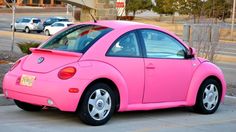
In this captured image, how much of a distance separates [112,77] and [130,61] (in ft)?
1.59

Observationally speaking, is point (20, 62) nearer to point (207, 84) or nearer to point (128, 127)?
point (128, 127)

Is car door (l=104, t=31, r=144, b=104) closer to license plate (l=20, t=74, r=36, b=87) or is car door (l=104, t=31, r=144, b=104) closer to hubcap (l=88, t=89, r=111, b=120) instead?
hubcap (l=88, t=89, r=111, b=120)

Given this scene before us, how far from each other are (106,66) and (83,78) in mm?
449

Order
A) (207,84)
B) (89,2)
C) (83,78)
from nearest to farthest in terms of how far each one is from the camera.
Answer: (83,78) < (207,84) < (89,2)

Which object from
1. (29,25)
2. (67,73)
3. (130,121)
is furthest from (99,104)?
(29,25)

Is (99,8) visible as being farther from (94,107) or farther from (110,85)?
(94,107)

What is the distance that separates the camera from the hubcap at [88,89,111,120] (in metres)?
7.39

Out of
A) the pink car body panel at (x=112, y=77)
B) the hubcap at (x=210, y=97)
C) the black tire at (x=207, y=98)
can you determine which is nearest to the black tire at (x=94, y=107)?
the pink car body panel at (x=112, y=77)

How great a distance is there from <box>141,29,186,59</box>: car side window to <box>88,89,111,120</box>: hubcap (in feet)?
3.52

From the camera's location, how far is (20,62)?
8023 millimetres

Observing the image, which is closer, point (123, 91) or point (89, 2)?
point (123, 91)

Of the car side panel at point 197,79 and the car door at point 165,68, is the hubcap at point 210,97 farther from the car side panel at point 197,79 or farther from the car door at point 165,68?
the car door at point 165,68

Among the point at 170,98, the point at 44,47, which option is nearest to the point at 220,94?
the point at 170,98

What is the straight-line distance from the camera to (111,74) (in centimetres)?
755
